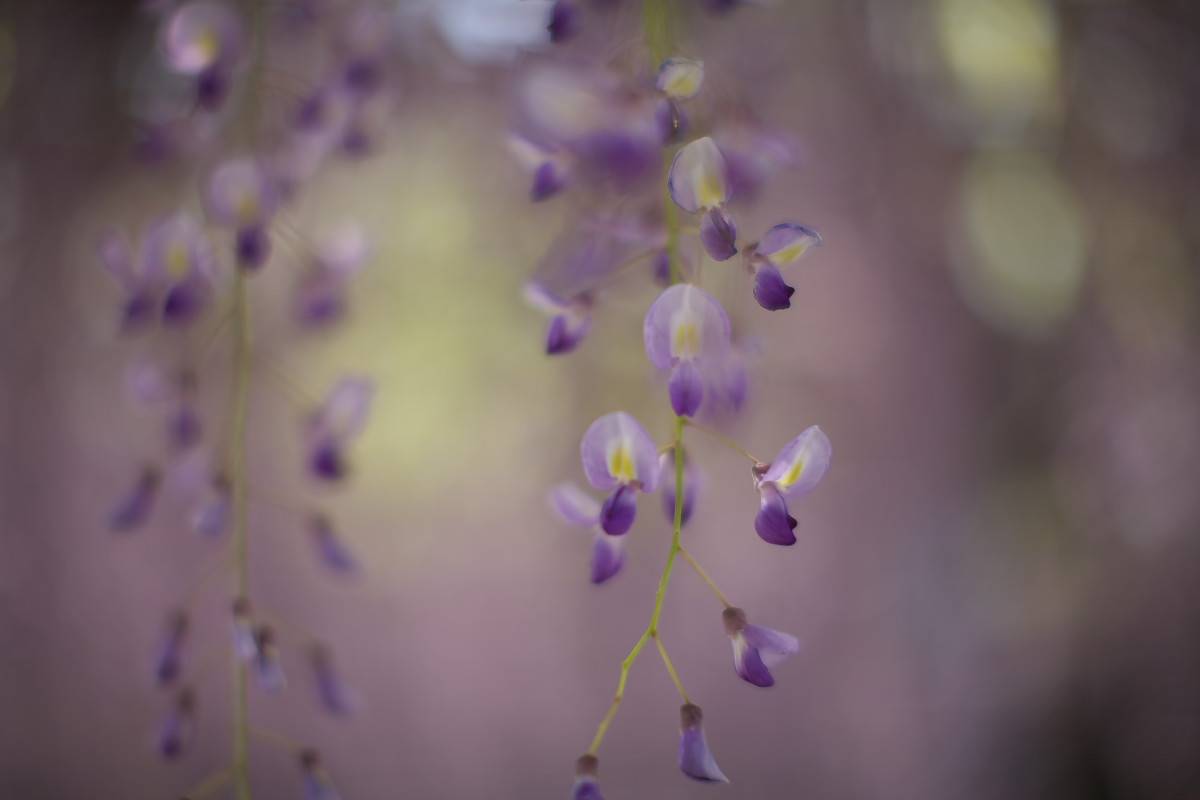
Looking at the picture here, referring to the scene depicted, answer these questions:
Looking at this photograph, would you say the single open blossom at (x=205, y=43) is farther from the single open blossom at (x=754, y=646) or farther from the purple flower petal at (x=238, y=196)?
the single open blossom at (x=754, y=646)

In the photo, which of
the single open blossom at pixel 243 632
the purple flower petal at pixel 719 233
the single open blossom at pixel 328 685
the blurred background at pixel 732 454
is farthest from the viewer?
the blurred background at pixel 732 454

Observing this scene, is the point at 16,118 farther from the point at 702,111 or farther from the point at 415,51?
the point at 702,111

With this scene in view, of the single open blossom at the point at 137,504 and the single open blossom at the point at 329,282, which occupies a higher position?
the single open blossom at the point at 329,282

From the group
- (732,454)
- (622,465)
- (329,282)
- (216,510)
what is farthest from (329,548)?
(732,454)

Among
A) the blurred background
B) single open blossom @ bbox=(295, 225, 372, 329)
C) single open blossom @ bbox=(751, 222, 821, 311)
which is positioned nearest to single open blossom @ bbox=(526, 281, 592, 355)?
single open blossom @ bbox=(751, 222, 821, 311)

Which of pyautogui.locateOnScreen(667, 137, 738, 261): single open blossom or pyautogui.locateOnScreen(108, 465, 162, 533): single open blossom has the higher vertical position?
pyautogui.locateOnScreen(667, 137, 738, 261): single open blossom

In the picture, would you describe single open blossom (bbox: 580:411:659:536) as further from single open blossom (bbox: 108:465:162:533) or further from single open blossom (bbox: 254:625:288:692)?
single open blossom (bbox: 108:465:162:533)

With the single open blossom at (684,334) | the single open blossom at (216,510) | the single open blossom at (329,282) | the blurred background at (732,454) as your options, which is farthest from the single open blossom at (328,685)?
the blurred background at (732,454)
